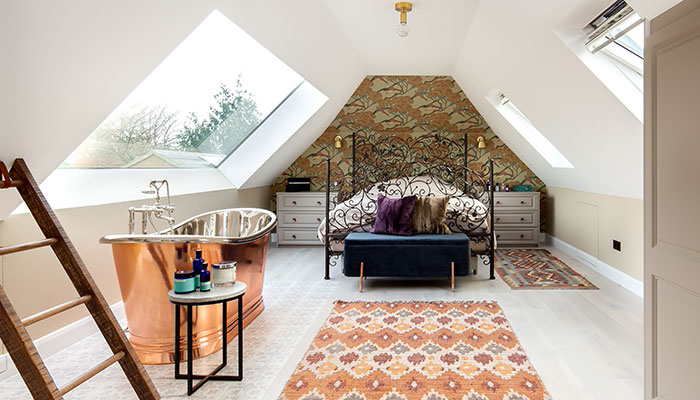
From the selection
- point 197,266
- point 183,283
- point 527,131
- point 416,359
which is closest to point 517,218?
point 527,131

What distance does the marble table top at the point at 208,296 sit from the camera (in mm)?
2180

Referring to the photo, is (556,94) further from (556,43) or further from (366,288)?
(366,288)

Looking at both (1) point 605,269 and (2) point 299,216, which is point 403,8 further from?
(2) point 299,216

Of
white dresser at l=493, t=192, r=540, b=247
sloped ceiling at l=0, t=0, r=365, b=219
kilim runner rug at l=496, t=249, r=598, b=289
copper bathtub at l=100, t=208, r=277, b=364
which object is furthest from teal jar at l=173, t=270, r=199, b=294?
white dresser at l=493, t=192, r=540, b=247

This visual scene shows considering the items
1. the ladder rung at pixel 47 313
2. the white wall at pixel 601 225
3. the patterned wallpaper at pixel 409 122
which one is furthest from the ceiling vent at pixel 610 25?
the patterned wallpaper at pixel 409 122

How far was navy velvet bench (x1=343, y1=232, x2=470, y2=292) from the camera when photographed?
13.0 ft

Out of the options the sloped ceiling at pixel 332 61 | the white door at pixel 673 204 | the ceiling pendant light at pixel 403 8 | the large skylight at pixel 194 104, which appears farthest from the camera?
the ceiling pendant light at pixel 403 8

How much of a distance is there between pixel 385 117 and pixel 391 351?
4357 mm

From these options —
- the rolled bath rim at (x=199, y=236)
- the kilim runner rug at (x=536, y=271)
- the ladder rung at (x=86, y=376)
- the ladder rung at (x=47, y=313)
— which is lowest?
the kilim runner rug at (x=536, y=271)

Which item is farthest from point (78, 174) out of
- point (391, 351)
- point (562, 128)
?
point (562, 128)

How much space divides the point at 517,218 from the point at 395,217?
263 centimetres

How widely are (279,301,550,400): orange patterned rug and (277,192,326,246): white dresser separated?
2861 mm

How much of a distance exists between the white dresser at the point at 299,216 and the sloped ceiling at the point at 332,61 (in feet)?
1.65

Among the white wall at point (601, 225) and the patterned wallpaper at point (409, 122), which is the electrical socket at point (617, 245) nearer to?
the white wall at point (601, 225)
